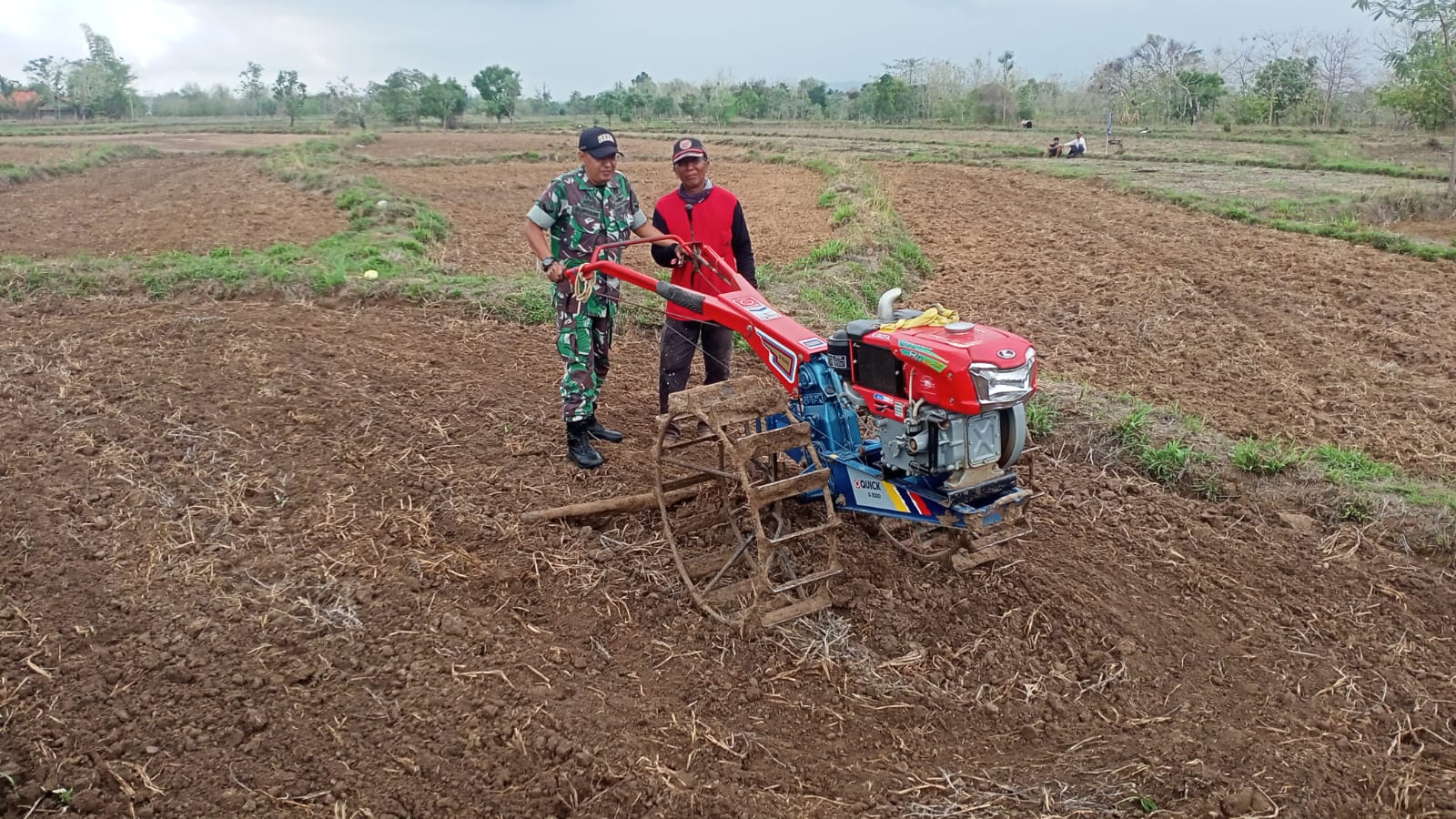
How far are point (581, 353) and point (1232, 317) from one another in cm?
684

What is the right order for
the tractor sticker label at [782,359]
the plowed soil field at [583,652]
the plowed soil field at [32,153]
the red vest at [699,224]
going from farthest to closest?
the plowed soil field at [32,153] < the red vest at [699,224] < the tractor sticker label at [782,359] < the plowed soil field at [583,652]

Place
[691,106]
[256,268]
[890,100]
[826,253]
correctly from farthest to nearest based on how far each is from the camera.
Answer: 1. [691,106]
2. [890,100]
3. [826,253]
4. [256,268]

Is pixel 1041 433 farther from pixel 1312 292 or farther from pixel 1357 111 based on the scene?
pixel 1357 111

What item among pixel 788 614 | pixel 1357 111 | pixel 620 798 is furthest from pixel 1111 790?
pixel 1357 111

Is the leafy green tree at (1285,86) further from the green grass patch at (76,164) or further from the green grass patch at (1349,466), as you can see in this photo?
the green grass patch at (76,164)

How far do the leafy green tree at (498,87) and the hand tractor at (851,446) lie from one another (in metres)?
57.5

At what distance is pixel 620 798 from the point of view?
2.95m

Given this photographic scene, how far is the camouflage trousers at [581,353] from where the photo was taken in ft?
16.5

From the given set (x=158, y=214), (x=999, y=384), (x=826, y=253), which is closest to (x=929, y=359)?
(x=999, y=384)

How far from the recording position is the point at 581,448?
204 inches

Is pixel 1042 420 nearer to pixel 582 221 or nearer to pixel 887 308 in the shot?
pixel 887 308

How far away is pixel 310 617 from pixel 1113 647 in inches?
128

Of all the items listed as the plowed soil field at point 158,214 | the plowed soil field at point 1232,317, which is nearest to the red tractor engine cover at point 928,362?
the plowed soil field at point 1232,317

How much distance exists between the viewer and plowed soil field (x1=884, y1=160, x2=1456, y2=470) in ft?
21.7
